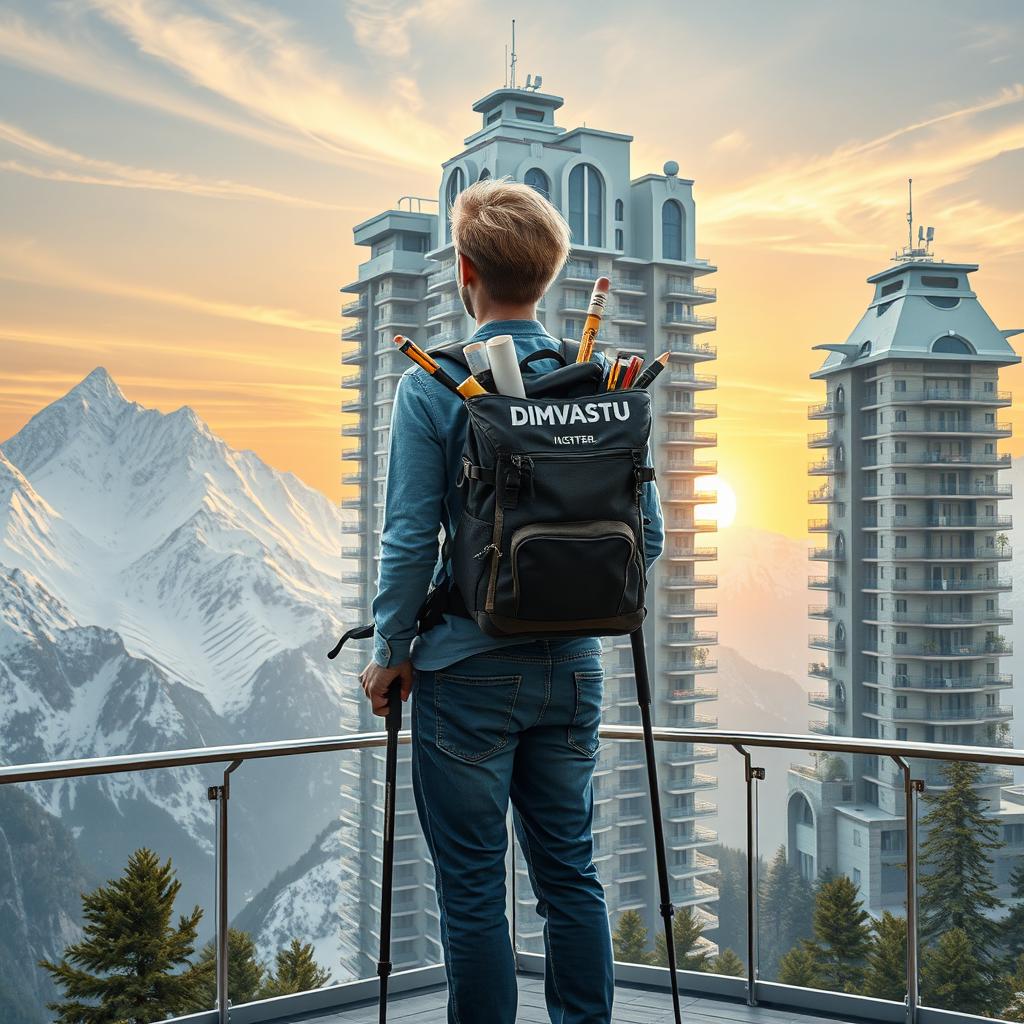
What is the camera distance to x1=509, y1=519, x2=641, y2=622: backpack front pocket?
139 cm

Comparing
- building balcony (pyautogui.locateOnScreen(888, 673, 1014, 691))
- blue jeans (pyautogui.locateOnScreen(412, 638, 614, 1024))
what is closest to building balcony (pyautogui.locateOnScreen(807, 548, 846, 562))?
building balcony (pyautogui.locateOnScreen(888, 673, 1014, 691))

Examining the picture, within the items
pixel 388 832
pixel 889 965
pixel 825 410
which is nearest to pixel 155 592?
pixel 825 410

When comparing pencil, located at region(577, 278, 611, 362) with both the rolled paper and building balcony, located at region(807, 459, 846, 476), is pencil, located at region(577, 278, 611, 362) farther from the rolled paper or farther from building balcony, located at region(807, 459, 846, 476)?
building balcony, located at region(807, 459, 846, 476)

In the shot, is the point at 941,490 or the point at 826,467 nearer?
the point at 941,490

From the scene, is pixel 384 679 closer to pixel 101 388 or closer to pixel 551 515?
pixel 551 515

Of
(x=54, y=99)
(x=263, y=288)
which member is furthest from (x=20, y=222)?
(x=263, y=288)

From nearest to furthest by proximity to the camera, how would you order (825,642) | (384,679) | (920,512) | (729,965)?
1. (384,679)
2. (729,965)
3. (920,512)
4. (825,642)

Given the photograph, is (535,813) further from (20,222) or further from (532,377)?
(20,222)

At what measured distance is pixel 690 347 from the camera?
54812 mm

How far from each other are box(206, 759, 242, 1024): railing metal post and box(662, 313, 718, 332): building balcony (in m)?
52.0

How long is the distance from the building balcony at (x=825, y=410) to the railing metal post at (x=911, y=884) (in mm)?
50592

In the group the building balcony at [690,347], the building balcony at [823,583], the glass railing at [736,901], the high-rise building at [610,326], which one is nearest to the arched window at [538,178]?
the high-rise building at [610,326]

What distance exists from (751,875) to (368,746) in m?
0.97

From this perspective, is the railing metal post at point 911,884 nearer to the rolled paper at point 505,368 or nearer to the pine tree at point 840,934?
the pine tree at point 840,934
